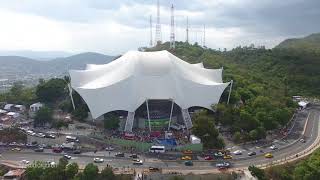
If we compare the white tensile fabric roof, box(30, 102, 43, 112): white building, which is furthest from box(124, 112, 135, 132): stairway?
box(30, 102, 43, 112): white building

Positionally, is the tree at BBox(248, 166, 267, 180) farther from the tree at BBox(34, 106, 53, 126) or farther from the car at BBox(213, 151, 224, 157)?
the tree at BBox(34, 106, 53, 126)

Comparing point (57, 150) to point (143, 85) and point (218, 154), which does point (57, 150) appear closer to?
point (143, 85)

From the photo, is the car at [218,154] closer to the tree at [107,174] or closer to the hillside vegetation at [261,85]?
the hillside vegetation at [261,85]

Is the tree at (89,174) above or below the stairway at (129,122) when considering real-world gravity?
below

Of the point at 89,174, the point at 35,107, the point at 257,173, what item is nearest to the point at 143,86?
the point at 35,107

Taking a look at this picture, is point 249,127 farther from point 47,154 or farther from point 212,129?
point 47,154

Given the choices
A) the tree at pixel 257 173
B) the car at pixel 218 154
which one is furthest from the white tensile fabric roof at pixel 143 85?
the tree at pixel 257 173
